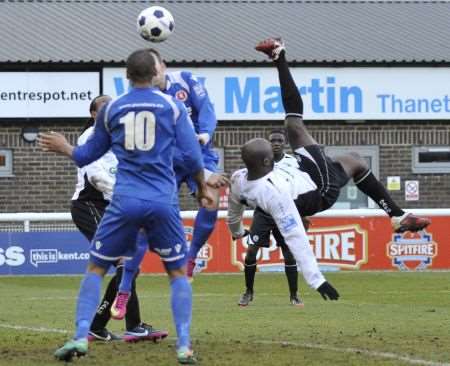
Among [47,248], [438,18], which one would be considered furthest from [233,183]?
[438,18]

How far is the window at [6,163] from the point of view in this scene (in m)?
26.9

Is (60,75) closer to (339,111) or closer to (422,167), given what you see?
(339,111)

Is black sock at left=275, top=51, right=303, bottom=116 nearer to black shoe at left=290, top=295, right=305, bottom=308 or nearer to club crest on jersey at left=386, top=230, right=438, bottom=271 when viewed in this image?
black shoe at left=290, top=295, right=305, bottom=308

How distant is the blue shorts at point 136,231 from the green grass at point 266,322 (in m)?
0.81

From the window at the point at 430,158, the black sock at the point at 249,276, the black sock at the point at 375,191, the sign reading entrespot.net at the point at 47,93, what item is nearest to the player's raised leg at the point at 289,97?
the black sock at the point at 375,191

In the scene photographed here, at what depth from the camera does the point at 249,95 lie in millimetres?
27219

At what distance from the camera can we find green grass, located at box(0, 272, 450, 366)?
9562 mm

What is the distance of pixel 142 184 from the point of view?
8.78 meters

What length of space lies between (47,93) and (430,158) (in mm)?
8450

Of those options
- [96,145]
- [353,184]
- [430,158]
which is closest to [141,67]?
[96,145]

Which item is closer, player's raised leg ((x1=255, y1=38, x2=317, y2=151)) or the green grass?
the green grass

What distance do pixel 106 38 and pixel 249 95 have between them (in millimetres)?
3581

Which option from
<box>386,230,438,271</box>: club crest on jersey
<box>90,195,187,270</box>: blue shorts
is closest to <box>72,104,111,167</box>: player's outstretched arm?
<box>90,195,187,270</box>: blue shorts

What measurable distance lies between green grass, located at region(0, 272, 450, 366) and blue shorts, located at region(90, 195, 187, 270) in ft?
2.65
